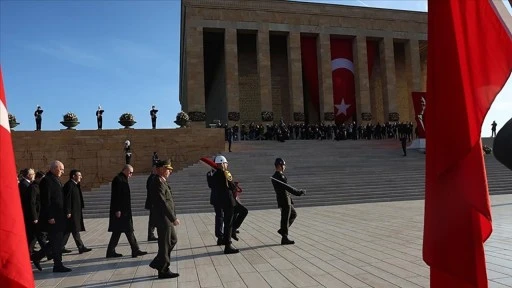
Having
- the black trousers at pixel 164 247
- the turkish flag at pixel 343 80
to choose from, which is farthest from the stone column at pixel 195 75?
the black trousers at pixel 164 247

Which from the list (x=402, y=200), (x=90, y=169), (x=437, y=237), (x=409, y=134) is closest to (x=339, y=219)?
(x=402, y=200)

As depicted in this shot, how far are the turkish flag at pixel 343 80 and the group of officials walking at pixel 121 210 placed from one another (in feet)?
92.0

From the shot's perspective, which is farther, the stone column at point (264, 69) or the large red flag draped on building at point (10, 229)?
the stone column at point (264, 69)

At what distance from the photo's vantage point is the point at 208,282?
5.44m

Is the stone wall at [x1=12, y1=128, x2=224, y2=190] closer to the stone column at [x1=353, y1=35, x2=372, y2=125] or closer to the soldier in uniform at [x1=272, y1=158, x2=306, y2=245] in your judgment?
the soldier in uniform at [x1=272, y1=158, x2=306, y2=245]

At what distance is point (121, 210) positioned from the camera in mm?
7566

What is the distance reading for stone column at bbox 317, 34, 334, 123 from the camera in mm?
34625

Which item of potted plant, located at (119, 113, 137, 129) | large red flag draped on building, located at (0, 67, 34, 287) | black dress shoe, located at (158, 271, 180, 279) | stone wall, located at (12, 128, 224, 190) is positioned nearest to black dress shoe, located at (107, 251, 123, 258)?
black dress shoe, located at (158, 271, 180, 279)

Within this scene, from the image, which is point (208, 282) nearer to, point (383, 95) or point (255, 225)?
point (255, 225)

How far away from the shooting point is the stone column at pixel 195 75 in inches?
1245

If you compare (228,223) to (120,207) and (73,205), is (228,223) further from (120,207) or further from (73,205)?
(73,205)

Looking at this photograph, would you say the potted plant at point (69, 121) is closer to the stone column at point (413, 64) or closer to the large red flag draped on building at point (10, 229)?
the large red flag draped on building at point (10, 229)

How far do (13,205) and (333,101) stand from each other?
34.1 metres

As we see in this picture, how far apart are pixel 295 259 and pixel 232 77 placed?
2735 centimetres
